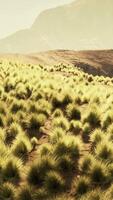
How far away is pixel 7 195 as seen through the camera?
8672 mm

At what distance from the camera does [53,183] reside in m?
9.04

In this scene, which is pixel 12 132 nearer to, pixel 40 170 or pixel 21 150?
pixel 21 150

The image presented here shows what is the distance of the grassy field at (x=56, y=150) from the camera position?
8.88 metres

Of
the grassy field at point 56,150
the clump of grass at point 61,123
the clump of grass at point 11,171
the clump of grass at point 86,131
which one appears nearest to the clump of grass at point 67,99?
the grassy field at point 56,150

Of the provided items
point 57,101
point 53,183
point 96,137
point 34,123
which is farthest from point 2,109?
point 53,183

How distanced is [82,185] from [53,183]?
65 cm

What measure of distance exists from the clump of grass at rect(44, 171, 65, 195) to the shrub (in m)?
0.39

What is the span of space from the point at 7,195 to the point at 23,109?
22.1ft

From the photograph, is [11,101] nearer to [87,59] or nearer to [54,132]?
[54,132]

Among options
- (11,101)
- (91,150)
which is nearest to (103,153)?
(91,150)

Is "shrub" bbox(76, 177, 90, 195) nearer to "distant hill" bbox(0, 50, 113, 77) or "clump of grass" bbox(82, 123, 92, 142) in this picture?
"clump of grass" bbox(82, 123, 92, 142)

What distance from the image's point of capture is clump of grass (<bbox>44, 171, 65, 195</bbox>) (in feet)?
29.2

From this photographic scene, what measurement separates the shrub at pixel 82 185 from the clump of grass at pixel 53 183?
1.27 feet

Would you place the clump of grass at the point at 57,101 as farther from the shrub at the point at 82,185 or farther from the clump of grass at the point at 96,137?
the shrub at the point at 82,185
